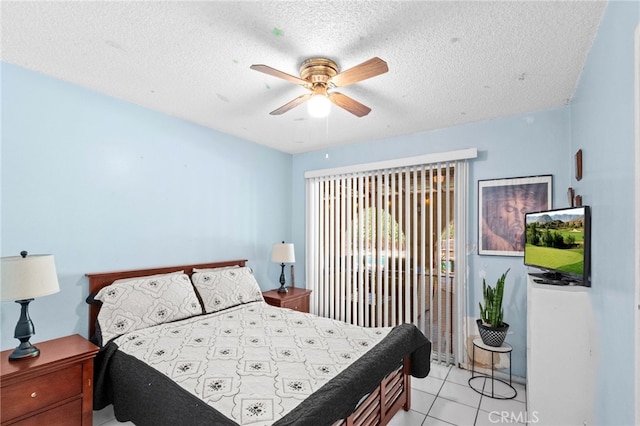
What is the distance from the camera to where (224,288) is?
3143 millimetres

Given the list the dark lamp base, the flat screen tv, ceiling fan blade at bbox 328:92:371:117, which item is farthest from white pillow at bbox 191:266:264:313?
the flat screen tv

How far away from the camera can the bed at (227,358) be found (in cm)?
153

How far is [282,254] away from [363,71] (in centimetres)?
266

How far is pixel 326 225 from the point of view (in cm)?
427

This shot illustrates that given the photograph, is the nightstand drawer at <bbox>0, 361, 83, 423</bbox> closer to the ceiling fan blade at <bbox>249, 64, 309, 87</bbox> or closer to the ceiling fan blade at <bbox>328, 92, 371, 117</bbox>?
the ceiling fan blade at <bbox>249, 64, 309, 87</bbox>

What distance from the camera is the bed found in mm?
1529

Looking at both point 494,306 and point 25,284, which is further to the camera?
point 494,306

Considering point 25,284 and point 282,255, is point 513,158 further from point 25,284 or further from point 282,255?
point 25,284

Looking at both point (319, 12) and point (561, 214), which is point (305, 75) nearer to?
point (319, 12)

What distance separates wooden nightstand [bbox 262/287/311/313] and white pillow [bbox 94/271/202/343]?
39.8 inches

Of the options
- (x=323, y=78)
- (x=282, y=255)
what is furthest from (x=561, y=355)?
(x=282, y=255)

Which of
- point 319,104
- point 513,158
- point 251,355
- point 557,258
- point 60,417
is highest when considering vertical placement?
point 319,104

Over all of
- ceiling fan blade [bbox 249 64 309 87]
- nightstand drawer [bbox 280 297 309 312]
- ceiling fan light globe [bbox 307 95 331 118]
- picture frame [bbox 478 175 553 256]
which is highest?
ceiling fan blade [bbox 249 64 309 87]

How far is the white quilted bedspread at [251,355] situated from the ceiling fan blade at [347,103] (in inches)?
66.1
